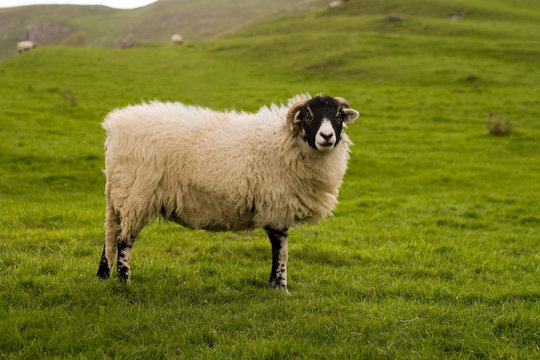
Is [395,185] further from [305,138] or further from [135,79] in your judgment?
[135,79]

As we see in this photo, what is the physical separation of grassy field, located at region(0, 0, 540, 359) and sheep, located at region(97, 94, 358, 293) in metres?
0.64

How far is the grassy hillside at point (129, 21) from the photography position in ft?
385

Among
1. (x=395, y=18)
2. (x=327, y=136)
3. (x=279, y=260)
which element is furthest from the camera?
(x=395, y=18)

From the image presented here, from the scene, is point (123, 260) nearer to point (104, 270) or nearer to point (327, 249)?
point (104, 270)

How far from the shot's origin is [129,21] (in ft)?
430

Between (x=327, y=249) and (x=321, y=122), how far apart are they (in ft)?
10.1

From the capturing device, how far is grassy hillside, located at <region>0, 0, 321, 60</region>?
117312 millimetres

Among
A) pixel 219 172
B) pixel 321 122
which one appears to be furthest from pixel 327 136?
pixel 219 172

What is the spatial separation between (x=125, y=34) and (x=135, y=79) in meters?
94.7

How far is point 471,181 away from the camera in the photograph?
49.8ft

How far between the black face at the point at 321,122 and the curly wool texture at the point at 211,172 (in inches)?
9.4

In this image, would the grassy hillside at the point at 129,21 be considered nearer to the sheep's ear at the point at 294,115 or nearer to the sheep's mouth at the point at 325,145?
the sheep's ear at the point at 294,115

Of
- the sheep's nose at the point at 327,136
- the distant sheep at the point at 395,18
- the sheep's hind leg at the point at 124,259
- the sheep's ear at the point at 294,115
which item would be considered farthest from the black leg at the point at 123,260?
the distant sheep at the point at 395,18

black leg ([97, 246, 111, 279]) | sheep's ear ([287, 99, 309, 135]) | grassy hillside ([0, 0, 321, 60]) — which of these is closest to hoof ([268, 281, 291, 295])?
sheep's ear ([287, 99, 309, 135])
